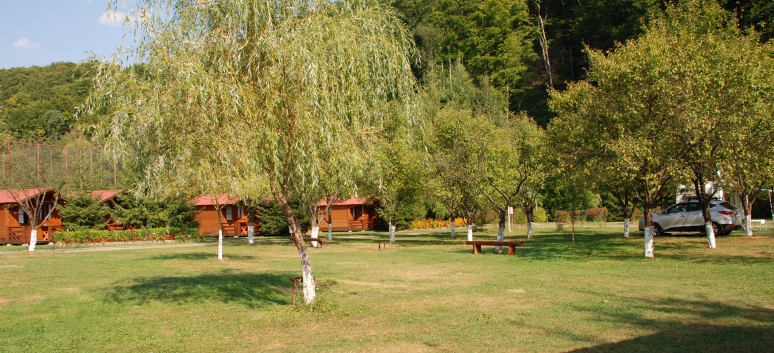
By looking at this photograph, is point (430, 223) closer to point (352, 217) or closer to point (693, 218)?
point (352, 217)

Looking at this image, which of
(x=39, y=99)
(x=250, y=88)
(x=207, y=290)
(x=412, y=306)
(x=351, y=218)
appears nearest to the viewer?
(x=250, y=88)

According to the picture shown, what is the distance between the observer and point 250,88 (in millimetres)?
10188

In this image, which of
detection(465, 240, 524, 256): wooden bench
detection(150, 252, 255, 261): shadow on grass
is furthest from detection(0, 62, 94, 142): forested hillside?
detection(465, 240, 524, 256): wooden bench

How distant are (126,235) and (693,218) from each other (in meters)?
31.4

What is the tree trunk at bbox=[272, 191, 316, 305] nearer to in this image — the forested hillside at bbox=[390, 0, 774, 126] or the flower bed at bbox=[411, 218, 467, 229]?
the flower bed at bbox=[411, 218, 467, 229]

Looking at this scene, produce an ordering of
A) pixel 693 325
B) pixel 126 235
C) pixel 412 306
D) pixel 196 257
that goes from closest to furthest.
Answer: pixel 693 325
pixel 412 306
pixel 196 257
pixel 126 235

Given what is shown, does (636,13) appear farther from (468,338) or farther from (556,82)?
(468,338)

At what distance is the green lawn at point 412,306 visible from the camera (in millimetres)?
8359

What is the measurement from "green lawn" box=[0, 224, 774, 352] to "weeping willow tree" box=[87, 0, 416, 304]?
80.9 inches

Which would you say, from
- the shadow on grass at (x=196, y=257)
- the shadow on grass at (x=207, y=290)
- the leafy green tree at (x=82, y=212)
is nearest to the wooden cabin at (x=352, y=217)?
the leafy green tree at (x=82, y=212)

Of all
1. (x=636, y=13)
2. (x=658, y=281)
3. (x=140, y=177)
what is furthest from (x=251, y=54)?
(x=636, y=13)

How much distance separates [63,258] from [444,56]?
62807 millimetres

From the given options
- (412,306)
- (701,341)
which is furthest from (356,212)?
(701,341)

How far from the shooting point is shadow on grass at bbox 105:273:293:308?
12641mm
